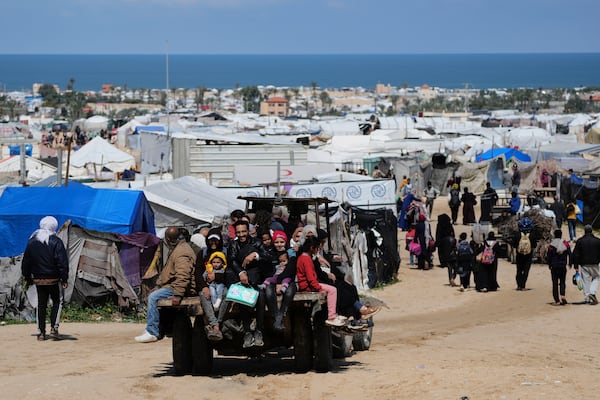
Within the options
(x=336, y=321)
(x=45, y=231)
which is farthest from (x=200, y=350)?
(x=45, y=231)

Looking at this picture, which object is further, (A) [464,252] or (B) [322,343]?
(A) [464,252]

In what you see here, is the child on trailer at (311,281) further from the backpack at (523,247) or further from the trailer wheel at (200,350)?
the backpack at (523,247)

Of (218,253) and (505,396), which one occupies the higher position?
(218,253)

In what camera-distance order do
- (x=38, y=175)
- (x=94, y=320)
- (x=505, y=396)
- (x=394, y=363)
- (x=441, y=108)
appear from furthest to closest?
(x=441, y=108) < (x=38, y=175) < (x=94, y=320) < (x=394, y=363) < (x=505, y=396)

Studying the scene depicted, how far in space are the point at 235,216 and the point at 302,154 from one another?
66.5 ft

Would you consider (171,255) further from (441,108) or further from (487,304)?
(441,108)

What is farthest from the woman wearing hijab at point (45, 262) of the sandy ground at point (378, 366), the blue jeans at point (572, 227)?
Result: the blue jeans at point (572, 227)

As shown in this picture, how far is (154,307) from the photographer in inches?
437

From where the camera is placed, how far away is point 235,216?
12.6 meters

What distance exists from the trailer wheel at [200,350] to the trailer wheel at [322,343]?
106 cm

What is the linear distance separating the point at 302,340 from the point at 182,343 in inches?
46.6

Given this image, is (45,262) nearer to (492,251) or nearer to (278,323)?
(278,323)

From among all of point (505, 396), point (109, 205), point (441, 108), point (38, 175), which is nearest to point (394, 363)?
point (505, 396)

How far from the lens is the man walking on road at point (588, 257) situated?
17.9 metres
